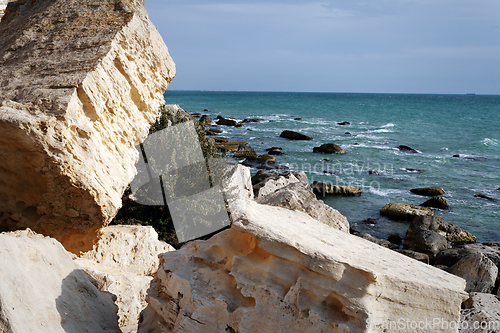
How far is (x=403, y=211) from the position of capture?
1739cm

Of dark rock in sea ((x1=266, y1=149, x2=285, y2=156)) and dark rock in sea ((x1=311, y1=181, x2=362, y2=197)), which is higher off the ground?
dark rock in sea ((x1=266, y1=149, x2=285, y2=156))

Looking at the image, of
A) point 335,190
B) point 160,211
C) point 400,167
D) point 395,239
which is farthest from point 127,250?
point 400,167

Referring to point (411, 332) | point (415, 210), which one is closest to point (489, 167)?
point (415, 210)

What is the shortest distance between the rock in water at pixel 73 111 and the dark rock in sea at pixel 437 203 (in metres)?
16.2

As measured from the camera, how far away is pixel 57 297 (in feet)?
12.8

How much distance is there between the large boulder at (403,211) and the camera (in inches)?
679

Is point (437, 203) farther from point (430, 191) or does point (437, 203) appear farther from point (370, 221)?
point (370, 221)

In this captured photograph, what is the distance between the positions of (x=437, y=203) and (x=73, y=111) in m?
17.9

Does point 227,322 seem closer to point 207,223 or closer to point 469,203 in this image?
point 207,223

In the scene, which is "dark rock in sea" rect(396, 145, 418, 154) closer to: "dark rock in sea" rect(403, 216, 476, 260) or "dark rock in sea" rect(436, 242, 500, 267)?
"dark rock in sea" rect(403, 216, 476, 260)

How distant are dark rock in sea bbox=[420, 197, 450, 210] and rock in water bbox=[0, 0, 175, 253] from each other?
16202mm

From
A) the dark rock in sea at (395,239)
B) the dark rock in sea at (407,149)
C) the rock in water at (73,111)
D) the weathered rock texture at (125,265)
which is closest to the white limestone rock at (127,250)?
the weathered rock texture at (125,265)

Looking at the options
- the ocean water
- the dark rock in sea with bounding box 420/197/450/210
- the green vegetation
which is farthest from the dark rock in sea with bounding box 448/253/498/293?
the dark rock in sea with bounding box 420/197/450/210

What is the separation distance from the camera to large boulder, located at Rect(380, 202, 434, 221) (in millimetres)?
17250
